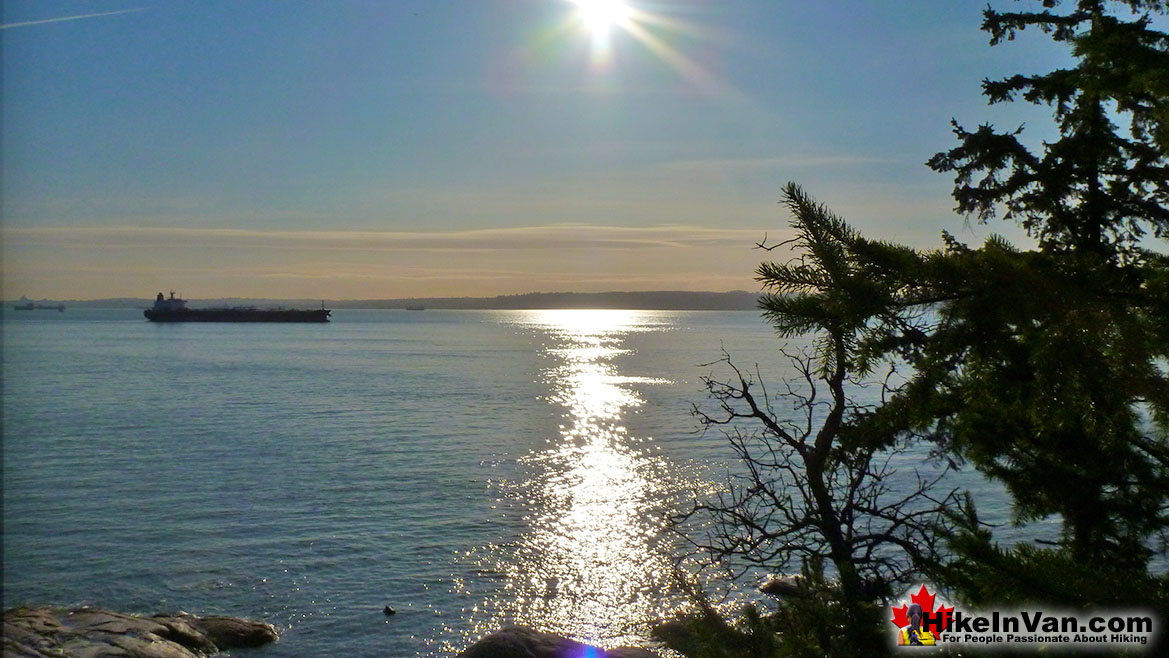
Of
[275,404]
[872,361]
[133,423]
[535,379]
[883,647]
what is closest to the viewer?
[872,361]

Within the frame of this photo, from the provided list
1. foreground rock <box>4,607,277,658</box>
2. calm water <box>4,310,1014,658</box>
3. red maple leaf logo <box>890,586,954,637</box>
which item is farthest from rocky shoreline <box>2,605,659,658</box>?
red maple leaf logo <box>890,586,954,637</box>

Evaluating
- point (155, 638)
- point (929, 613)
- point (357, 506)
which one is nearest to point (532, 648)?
point (155, 638)

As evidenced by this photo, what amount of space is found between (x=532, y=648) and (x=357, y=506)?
14.2 m

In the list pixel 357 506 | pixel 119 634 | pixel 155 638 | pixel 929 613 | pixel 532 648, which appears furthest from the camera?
pixel 357 506

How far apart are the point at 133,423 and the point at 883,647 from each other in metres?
49.2

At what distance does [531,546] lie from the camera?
77.9 ft

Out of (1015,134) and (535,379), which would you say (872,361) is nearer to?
(1015,134)

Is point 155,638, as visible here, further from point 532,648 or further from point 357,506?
point 357,506

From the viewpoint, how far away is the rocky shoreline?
45.2ft

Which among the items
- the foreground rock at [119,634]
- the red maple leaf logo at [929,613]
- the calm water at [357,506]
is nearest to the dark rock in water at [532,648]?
the calm water at [357,506]

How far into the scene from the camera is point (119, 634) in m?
14.8

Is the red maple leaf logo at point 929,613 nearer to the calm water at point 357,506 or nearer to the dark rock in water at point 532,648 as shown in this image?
the dark rock in water at point 532,648

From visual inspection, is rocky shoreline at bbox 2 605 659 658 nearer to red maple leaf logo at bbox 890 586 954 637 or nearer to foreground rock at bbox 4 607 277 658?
foreground rock at bbox 4 607 277 658

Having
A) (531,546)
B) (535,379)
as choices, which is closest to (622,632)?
(531,546)
